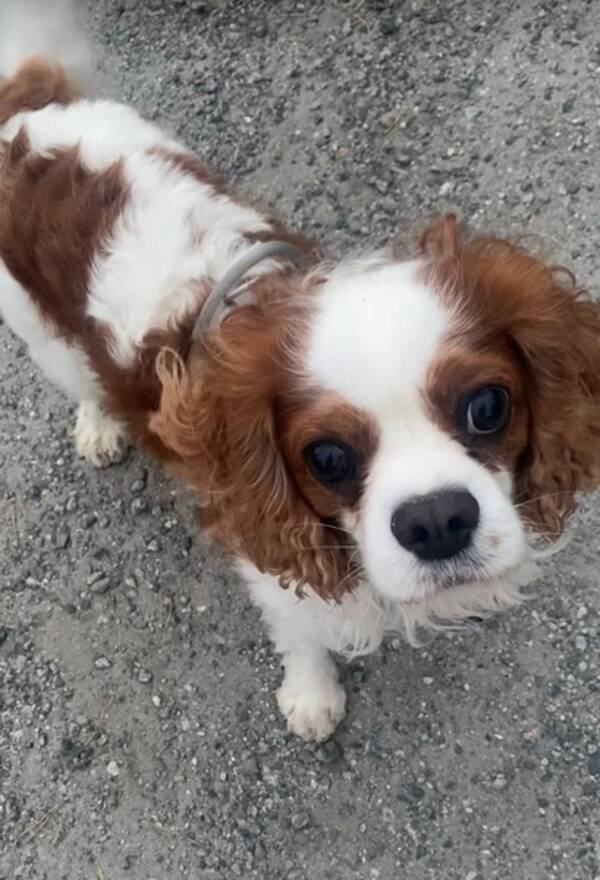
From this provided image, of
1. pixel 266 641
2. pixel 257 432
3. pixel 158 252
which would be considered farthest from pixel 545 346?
pixel 266 641

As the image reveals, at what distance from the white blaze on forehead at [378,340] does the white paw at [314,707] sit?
1.38m

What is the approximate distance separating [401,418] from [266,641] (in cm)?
161

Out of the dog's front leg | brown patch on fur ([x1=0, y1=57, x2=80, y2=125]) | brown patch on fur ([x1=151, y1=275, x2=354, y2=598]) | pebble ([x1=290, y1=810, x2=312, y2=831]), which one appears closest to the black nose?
brown patch on fur ([x1=151, y1=275, x2=354, y2=598])

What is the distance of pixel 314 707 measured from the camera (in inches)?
126

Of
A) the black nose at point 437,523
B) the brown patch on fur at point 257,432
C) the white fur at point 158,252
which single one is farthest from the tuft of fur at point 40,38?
the black nose at point 437,523

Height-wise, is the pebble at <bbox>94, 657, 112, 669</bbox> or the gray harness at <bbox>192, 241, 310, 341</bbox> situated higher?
the gray harness at <bbox>192, 241, 310, 341</bbox>

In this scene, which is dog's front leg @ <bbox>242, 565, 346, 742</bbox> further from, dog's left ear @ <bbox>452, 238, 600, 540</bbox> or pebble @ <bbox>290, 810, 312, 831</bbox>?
dog's left ear @ <bbox>452, 238, 600, 540</bbox>

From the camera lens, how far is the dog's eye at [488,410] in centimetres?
209

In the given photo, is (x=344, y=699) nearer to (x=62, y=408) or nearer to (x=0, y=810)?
(x=0, y=810)

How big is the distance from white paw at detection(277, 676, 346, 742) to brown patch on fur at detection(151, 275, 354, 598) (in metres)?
0.81

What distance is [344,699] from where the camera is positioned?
3273 millimetres

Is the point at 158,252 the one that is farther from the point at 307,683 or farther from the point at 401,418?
the point at 307,683

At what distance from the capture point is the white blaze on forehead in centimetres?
201

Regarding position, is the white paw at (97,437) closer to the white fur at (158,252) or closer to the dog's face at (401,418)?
the white fur at (158,252)
